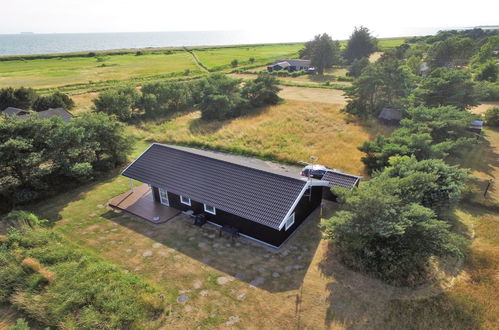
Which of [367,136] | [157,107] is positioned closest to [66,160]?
[157,107]

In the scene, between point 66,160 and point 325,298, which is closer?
point 325,298

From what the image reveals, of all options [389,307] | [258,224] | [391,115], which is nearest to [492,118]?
[391,115]

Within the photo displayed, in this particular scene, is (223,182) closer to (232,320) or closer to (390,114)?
(232,320)

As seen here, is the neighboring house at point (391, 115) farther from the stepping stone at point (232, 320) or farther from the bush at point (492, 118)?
the stepping stone at point (232, 320)

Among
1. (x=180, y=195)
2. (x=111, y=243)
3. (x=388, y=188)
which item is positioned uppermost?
(x=388, y=188)

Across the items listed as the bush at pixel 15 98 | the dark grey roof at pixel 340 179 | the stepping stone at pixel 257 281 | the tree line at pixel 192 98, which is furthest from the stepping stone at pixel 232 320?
the bush at pixel 15 98

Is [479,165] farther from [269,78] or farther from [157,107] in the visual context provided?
[157,107]
